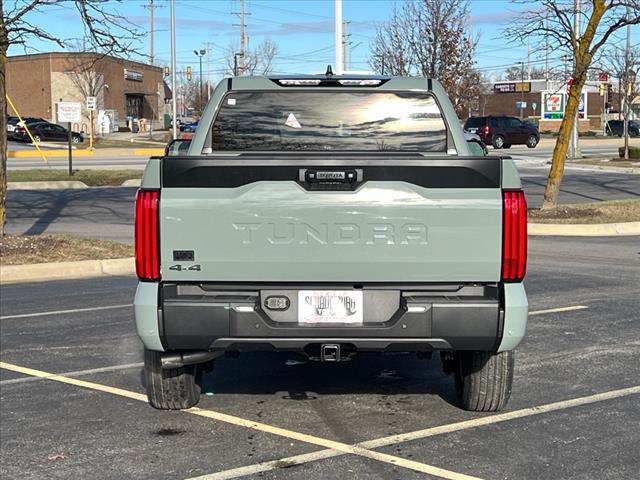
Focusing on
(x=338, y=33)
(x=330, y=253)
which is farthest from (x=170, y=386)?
(x=338, y=33)

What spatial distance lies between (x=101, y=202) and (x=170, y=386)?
15.3m

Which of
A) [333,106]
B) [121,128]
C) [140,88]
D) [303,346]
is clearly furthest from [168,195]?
[140,88]

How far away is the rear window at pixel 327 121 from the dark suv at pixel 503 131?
128 ft

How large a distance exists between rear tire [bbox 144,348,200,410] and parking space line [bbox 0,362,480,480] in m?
0.12

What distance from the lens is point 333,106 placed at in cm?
564

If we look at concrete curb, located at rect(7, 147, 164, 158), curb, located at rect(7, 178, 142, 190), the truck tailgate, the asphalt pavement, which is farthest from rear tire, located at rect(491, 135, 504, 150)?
the truck tailgate

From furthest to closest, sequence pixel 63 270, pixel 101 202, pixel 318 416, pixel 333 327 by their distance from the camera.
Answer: pixel 101 202, pixel 63 270, pixel 318 416, pixel 333 327

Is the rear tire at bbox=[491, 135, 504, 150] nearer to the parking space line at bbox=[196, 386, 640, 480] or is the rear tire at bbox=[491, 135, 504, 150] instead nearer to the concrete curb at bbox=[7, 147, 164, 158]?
the concrete curb at bbox=[7, 147, 164, 158]

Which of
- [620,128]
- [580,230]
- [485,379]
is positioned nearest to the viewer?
[485,379]

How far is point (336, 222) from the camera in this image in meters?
4.20

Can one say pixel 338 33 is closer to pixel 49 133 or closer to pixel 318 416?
pixel 318 416

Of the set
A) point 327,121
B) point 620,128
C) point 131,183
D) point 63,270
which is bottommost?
point 63,270

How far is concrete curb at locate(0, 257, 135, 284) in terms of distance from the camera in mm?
10570

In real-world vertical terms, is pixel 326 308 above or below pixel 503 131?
below
